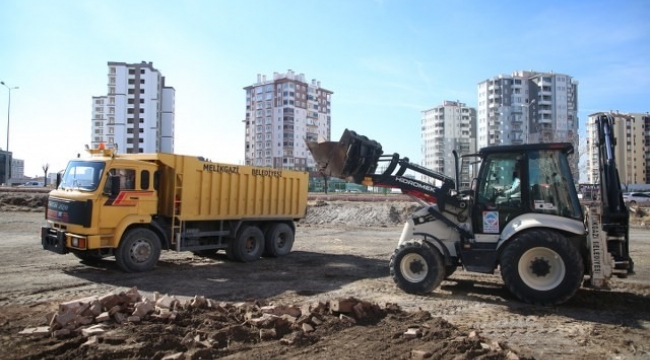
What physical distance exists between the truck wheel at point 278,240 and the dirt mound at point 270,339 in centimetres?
768

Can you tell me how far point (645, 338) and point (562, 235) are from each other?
6.76 ft

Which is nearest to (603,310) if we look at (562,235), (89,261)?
(562,235)

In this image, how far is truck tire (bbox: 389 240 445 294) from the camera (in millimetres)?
8672

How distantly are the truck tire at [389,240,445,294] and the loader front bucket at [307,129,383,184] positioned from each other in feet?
5.13

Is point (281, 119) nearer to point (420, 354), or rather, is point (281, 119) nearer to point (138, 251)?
point (138, 251)

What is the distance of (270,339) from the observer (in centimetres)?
563

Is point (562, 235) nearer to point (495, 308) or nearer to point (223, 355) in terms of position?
point (495, 308)

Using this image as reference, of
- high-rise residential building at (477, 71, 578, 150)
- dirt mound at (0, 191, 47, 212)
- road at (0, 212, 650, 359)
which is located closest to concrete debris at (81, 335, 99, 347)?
road at (0, 212, 650, 359)

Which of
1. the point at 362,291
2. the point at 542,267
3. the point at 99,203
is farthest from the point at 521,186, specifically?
the point at 99,203

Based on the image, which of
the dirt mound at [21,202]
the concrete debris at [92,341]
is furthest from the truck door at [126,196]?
the dirt mound at [21,202]

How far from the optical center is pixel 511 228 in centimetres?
822

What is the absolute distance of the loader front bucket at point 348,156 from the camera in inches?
354

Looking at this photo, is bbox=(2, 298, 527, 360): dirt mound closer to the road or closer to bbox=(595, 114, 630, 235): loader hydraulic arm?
the road

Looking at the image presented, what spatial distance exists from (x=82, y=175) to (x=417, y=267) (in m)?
7.44
